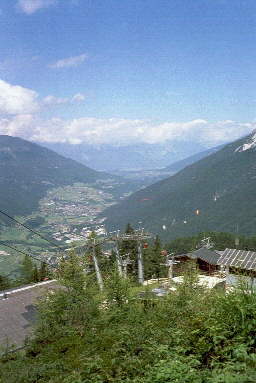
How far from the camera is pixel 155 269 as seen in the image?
74.6 meters

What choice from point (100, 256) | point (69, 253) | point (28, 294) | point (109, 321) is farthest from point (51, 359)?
point (100, 256)

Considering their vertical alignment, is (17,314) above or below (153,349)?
below

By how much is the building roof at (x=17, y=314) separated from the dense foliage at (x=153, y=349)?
34.1 feet

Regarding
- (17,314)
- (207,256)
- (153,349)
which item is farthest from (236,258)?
(153,349)

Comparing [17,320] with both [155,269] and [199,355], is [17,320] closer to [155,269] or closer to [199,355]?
[199,355]

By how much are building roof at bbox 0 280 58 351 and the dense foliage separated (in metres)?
10.4

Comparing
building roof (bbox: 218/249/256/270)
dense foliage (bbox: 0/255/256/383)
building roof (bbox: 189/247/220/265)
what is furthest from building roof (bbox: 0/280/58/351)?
building roof (bbox: 189/247/220/265)

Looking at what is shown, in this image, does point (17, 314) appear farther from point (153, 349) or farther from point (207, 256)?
point (207, 256)

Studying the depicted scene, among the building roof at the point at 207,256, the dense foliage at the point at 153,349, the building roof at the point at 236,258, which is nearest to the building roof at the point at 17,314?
the dense foliage at the point at 153,349

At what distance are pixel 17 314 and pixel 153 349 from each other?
23.0 metres

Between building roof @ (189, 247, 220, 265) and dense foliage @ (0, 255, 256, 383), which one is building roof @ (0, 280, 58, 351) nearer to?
dense foliage @ (0, 255, 256, 383)

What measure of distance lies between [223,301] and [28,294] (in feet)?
97.7

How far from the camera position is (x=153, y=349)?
7.27 m

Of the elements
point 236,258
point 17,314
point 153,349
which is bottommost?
point 17,314
